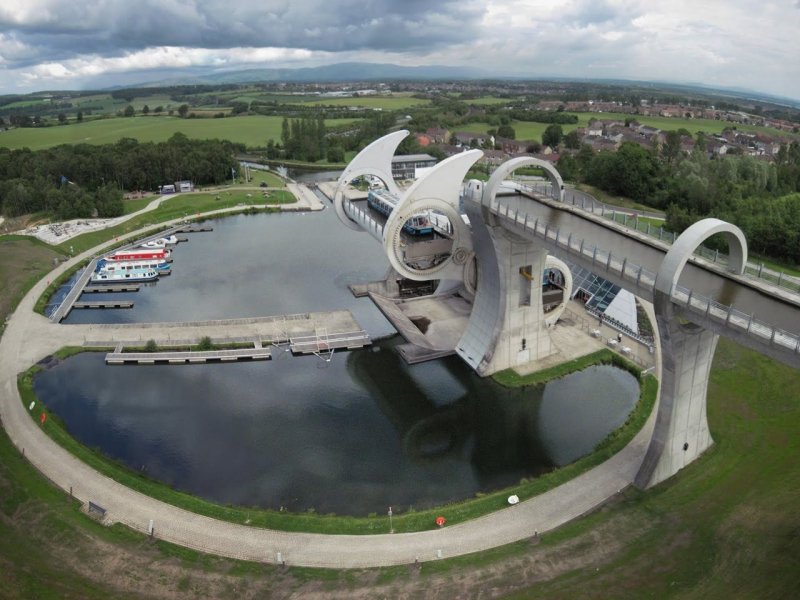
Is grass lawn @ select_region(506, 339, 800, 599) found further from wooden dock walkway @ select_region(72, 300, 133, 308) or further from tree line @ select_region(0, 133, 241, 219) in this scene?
tree line @ select_region(0, 133, 241, 219)

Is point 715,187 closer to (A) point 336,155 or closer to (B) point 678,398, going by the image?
(B) point 678,398

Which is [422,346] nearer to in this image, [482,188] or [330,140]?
[482,188]

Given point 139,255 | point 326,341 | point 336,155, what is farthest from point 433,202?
point 336,155

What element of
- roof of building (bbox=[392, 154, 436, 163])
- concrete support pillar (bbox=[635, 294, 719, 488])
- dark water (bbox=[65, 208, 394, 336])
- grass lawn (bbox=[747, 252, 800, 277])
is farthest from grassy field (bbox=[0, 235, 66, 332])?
grass lawn (bbox=[747, 252, 800, 277])

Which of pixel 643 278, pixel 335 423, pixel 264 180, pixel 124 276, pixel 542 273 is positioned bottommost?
pixel 124 276

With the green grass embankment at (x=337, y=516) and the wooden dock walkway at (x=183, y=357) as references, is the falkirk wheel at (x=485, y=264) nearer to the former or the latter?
the green grass embankment at (x=337, y=516)

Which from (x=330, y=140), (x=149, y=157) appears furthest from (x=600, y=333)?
(x=330, y=140)

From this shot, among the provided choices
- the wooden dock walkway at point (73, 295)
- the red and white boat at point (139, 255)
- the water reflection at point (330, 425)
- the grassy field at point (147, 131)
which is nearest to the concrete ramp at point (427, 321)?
the water reflection at point (330, 425)
